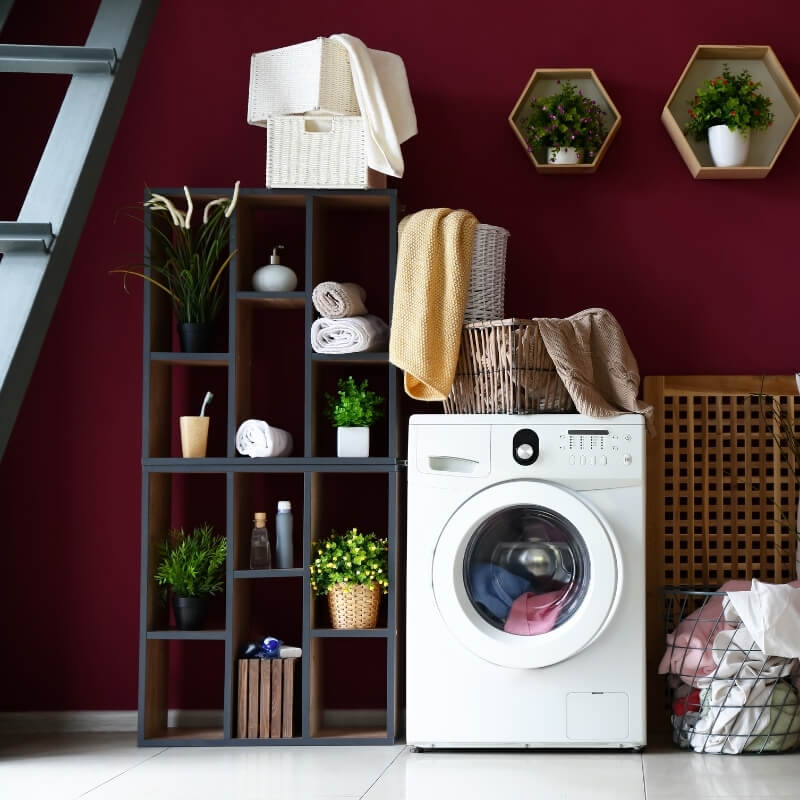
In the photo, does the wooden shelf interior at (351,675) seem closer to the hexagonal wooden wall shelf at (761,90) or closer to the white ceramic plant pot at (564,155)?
the white ceramic plant pot at (564,155)

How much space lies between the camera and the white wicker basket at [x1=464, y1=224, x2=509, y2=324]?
10.1 feet

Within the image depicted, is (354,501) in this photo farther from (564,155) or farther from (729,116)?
(729,116)

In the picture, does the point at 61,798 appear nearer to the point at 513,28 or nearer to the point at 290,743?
the point at 290,743

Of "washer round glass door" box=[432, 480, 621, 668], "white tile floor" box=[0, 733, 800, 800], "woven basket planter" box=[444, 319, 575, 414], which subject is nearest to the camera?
"white tile floor" box=[0, 733, 800, 800]

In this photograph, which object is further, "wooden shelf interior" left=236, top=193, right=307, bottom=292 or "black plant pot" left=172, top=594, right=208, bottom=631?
"wooden shelf interior" left=236, top=193, right=307, bottom=292

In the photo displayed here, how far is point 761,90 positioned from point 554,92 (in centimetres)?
67

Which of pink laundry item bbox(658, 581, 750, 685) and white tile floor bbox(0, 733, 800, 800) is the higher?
pink laundry item bbox(658, 581, 750, 685)

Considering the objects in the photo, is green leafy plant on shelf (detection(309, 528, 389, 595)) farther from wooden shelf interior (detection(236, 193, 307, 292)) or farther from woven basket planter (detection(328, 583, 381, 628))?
wooden shelf interior (detection(236, 193, 307, 292))

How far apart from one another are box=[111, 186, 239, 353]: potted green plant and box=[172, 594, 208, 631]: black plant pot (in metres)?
0.73

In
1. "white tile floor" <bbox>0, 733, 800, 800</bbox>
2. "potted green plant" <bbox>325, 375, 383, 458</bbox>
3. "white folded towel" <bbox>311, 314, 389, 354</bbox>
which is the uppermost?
"white folded towel" <bbox>311, 314, 389, 354</bbox>

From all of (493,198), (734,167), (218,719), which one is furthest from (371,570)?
(734,167)

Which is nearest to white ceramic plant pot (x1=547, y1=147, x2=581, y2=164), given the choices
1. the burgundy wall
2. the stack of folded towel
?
the burgundy wall

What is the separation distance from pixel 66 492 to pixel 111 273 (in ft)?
2.37

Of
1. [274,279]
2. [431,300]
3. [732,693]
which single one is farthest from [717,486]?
[274,279]
